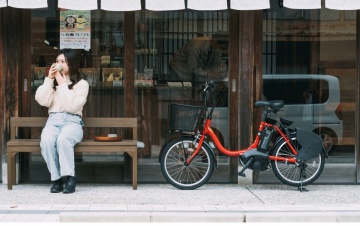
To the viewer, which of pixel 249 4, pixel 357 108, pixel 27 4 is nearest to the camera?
pixel 27 4

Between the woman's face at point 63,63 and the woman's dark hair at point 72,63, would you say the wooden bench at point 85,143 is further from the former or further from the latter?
the woman's face at point 63,63

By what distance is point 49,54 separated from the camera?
10.1 m

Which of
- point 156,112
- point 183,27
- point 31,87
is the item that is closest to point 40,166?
point 31,87

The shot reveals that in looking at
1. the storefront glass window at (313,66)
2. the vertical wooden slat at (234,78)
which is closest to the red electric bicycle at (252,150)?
the vertical wooden slat at (234,78)

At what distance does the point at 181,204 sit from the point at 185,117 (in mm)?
1440

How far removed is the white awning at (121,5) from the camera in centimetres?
930

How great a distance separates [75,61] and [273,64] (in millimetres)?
2617

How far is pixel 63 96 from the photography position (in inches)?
377

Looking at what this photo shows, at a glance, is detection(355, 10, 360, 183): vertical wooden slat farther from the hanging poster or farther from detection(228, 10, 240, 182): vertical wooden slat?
the hanging poster

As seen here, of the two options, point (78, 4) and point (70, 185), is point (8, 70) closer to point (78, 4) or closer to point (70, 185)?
point (78, 4)

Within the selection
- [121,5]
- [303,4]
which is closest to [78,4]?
[121,5]

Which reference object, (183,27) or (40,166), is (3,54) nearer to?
(40,166)

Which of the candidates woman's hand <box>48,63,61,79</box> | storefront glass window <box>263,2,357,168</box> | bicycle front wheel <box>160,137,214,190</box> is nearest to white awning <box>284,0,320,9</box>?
storefront glass window <box>263,2,357,168</box>

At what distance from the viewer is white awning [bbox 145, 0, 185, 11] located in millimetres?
9297
